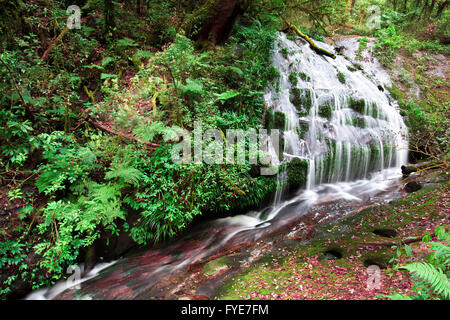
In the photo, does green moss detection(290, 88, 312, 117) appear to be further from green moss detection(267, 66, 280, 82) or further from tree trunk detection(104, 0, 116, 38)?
tree trunk detection(104, 0, 116, 38)

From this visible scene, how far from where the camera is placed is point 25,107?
4699 mm

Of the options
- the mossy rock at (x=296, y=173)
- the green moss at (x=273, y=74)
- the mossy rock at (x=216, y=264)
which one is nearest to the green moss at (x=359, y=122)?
the mossy rock at (x=296, y=173)

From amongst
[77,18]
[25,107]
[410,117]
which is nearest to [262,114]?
[25,107]

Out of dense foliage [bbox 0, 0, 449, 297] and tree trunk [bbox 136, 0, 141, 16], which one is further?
tree trunk [bbox 136, 0, 141, 16]

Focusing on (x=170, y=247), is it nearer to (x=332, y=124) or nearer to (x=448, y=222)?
(x=448, y=222)

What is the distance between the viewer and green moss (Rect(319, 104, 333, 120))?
8664 mm

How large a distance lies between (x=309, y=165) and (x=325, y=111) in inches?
96.2

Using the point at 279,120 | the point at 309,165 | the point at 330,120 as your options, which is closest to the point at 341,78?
the point at 330,120

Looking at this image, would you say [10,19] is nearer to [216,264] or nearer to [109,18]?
[109,18]

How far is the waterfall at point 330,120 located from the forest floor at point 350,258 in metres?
2.40

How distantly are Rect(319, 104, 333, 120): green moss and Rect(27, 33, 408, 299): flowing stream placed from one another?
1.5 inches

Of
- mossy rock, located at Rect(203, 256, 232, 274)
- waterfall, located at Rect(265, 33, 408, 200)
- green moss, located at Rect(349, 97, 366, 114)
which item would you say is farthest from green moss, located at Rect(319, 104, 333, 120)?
mossy rock, located at Rect(203, 256, 232, 274)

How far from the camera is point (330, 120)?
8688mm
